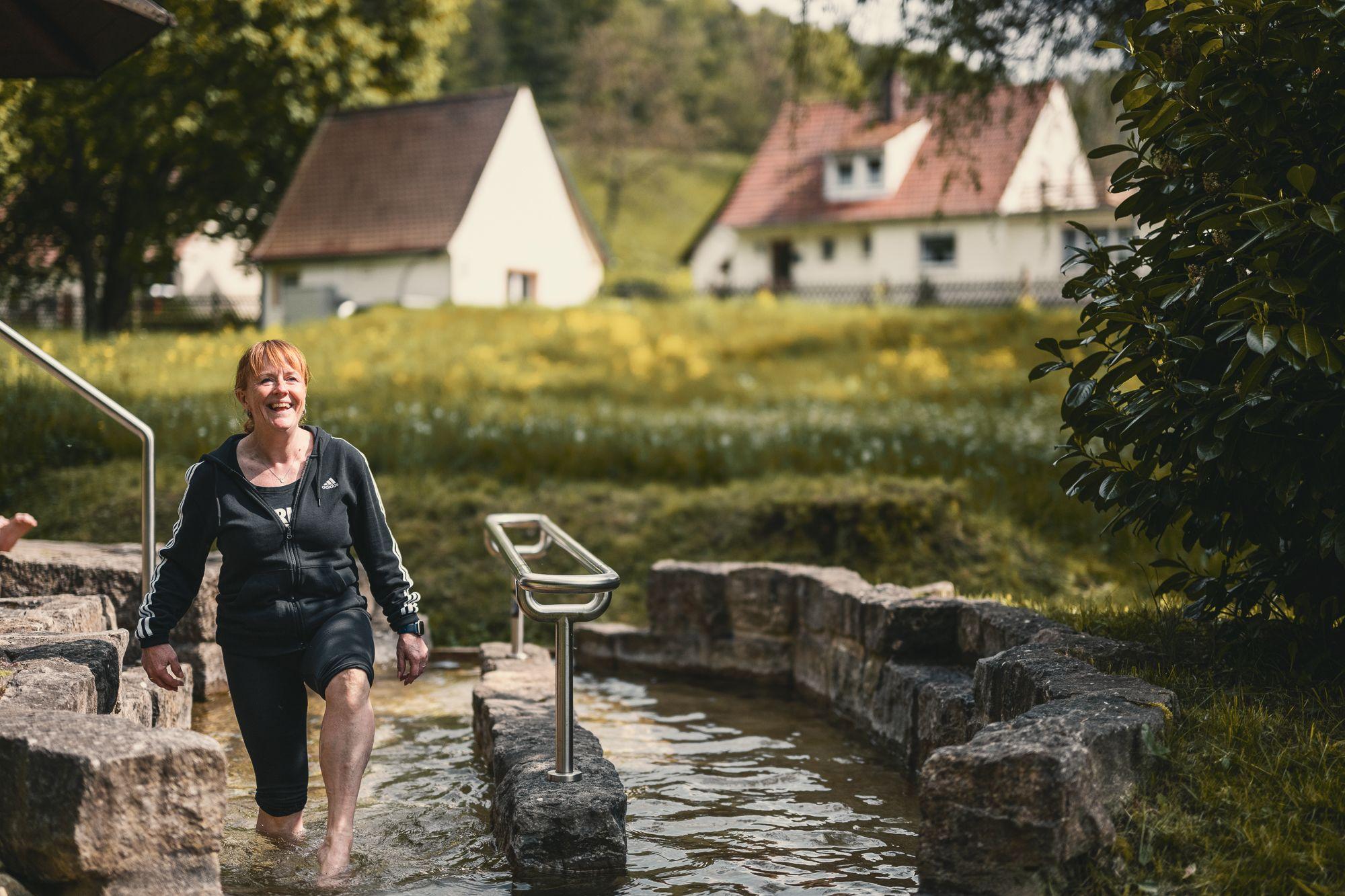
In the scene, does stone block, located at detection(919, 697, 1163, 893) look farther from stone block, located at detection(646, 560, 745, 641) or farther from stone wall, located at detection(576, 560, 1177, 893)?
stone block, located at detection(646, 560, 745, 641)

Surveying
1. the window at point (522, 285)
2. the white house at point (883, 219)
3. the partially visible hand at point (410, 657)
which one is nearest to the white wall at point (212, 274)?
the window at point (522, 285)

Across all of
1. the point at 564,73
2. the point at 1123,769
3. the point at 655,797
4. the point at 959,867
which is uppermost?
the point at 564,73

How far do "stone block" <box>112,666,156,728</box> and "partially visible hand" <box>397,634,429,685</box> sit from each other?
4.05 feet

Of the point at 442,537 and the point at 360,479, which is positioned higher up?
the point at 360,479

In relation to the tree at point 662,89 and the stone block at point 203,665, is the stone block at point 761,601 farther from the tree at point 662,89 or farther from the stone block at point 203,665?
the tree at point 662,89

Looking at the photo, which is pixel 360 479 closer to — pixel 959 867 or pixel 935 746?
pixel 959 867

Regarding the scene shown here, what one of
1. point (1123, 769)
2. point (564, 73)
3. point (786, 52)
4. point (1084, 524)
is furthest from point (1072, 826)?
point (564, 73)

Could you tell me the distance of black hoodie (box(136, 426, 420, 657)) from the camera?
435 centimetres

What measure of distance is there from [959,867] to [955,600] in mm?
3064

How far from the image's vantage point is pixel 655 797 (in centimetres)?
565

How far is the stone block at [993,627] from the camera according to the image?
5.75m

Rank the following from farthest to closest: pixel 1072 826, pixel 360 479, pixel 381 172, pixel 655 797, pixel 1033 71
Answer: pixel 381 172 → pixel 1033 71 → pixel 655 797 → pixel 360 479 → pixel 1072 826

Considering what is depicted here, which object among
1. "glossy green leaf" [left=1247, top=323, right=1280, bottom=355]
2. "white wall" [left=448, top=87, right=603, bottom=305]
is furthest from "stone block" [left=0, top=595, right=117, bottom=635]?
"white wall" [left=448, top=87, right=603, bottom=305]

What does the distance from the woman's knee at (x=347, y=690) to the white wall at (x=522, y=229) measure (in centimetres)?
2576
